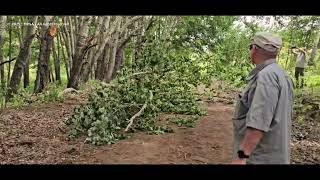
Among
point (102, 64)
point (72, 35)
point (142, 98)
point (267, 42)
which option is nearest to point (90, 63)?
point (102, 64)

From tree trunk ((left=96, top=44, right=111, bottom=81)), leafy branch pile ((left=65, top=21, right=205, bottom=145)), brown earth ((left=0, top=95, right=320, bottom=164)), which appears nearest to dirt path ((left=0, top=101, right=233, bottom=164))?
brown earth ((left=0, top=95, right=320, bottom=164))

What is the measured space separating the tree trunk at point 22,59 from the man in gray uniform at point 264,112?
253 centimetres

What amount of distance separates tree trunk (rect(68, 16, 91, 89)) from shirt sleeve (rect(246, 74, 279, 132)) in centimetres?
286

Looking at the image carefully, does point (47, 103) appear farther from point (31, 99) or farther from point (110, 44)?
point (110, 44)

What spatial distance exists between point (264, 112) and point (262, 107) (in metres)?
0.03

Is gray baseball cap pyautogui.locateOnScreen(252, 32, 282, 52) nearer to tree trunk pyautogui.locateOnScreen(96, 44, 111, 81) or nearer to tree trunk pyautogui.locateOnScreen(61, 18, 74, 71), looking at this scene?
tree trunk pyautogui.locateOnScreen(96, 44, 111, 81)

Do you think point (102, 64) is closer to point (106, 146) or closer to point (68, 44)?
point (68, 44)

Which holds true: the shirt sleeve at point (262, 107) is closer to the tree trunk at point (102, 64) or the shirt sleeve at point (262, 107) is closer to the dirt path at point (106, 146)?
the dirt path at point (106, 146)

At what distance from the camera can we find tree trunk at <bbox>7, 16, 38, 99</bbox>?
16.2 feet

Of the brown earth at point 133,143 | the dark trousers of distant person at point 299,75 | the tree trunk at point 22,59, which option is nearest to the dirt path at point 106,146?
the brown earth at point 133,143

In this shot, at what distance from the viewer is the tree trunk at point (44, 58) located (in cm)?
474

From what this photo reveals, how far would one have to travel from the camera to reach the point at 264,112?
2469mm

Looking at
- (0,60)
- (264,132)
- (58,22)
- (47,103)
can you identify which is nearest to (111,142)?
(47,103)

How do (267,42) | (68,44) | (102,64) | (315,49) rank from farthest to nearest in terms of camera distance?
(68,44)
(102,64)
(315,49)
(267,42)
